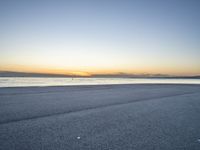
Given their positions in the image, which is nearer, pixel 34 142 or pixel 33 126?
pixel 34 142

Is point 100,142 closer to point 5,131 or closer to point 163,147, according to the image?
point 163,147

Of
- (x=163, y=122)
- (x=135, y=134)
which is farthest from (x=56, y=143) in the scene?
(x=163, y=122)

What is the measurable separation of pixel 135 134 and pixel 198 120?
96.9 inches

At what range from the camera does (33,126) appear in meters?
3.55

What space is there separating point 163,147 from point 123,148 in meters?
0.72

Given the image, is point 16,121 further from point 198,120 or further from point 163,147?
point 198,120

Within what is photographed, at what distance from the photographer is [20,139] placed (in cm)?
277

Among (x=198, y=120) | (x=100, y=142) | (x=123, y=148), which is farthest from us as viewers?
(x=198, y=120)

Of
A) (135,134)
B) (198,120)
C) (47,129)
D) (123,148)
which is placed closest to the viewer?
(123,148)

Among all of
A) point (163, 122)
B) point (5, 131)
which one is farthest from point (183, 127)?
point (5, 131)

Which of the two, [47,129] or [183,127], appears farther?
[183,127]

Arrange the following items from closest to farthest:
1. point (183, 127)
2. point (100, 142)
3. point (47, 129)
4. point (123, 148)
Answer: point (123, 148), point (100, 142), point (47, 129), point (183, 127)

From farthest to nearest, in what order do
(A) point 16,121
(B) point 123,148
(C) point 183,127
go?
(A) point 16,121
(C) point 183,127
(B) point 123,148

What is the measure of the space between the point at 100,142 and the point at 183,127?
228 cm
